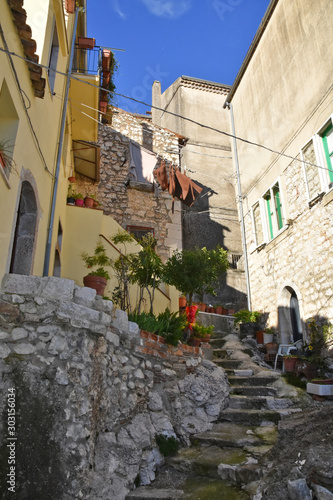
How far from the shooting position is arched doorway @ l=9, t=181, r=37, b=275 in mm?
5145

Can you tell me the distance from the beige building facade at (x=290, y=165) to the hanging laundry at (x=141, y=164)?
10.4 feet

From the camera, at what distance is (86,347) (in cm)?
390

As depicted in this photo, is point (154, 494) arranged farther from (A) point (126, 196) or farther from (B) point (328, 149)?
(A) point (126, 196)

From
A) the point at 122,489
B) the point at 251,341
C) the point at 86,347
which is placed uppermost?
the point at 251,341

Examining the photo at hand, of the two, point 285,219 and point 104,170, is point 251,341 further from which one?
point 104,170

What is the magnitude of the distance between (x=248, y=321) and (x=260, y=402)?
17.5ft

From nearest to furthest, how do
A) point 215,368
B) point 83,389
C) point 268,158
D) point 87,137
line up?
point 83,389 → point 215,368 → point 87,137 → point 268,158

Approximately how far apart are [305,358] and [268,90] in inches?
316

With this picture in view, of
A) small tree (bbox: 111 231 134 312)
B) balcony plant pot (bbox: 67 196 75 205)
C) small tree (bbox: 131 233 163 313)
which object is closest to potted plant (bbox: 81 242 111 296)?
small tree (bbox: 111 231 134 312)

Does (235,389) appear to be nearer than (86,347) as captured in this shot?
No

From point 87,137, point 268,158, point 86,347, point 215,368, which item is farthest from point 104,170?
point 86,347

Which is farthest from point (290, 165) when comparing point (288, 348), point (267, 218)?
point (288, 348)

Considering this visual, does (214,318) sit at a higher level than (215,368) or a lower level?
higher

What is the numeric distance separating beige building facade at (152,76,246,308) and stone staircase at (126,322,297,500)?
26.4ft
